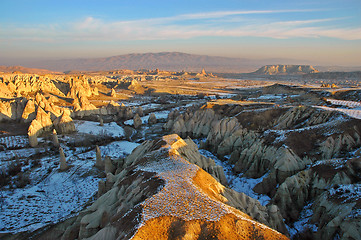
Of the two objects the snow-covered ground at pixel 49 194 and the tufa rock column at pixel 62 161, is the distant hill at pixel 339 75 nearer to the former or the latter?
the snow-covered ground at pixel 49 194

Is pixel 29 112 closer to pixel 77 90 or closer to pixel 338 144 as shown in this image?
pixel 77 90

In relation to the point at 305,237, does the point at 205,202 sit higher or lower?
higher

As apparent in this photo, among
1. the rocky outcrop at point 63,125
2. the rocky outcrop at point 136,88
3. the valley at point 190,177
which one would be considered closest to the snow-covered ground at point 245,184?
the valley at point 190,177

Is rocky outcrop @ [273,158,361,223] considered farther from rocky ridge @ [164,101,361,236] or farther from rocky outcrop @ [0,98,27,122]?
rocky outcrop @ [0,98,27,122]

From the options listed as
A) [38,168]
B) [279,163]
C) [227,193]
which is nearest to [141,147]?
[227,193]

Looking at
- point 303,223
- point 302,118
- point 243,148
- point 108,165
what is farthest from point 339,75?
point 108,165

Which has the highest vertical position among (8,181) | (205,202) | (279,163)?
(205,202)

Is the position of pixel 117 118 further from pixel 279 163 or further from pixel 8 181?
pixel 279 163
